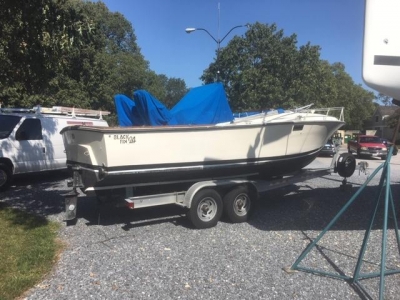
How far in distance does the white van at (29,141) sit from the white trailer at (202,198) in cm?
453

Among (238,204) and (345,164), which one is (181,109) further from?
(345,164)

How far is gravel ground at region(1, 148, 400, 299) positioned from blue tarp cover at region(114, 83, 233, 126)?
196 cm

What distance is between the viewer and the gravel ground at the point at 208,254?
4398mm

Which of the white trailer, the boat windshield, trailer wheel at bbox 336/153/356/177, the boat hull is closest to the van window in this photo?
the boat windshield

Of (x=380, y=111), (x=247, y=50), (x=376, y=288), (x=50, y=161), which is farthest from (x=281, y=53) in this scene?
(x=380, y=111)

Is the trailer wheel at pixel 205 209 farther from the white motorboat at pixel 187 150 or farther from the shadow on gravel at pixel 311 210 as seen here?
the shadow on gravel at pixel 311 210

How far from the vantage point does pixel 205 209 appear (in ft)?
22.9

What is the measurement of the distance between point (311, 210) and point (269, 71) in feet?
83.2

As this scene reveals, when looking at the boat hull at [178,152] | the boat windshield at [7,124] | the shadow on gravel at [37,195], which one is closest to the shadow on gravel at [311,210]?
the boat hull at [178,152]

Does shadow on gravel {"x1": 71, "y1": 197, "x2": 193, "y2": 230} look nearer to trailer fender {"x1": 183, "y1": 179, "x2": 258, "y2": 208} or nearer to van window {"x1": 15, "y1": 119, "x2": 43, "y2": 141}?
trailer fender {"x1": 183, "y1": 179, "x2": 258, "y2": 208}

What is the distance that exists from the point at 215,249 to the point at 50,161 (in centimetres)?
796

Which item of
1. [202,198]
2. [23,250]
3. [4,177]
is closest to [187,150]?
[202,198]

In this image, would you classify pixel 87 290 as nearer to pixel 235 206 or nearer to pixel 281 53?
pixel 235 206

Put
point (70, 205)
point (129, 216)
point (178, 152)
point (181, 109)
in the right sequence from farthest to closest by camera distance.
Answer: point (181, 109)
point (129, 216)
point (178, 152)
point (70, 205)
